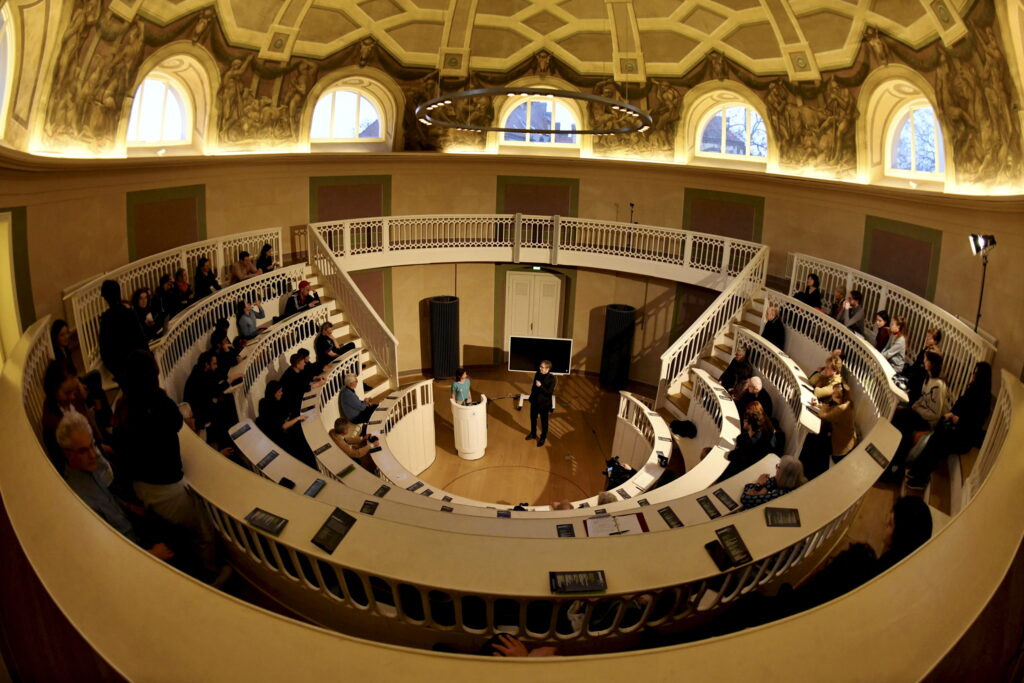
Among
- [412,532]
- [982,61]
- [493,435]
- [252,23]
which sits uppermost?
[252,23]

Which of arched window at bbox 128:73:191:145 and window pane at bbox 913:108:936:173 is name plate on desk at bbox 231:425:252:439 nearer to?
arched window at bbox 128:73:191:145

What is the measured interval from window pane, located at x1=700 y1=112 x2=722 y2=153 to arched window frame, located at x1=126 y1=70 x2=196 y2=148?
1228cm

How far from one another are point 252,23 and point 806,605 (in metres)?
14.4

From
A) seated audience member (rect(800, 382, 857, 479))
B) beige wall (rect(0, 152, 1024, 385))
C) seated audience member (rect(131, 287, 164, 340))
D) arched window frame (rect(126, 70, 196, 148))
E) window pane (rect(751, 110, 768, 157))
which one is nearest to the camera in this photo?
seated audience member (rect(800, 382, 857, 479))

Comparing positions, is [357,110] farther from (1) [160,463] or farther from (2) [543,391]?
(1) [160,463]

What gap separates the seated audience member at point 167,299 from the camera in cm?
1053

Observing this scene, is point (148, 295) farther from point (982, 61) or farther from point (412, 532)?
point (982, 61)

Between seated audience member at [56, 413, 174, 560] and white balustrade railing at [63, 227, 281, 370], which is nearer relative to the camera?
seated audience member at [56, 413, 174, 560]

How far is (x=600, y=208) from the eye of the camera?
18.4 m

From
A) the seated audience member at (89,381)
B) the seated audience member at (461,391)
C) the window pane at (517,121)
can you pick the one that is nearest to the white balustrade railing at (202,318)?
the seated audience member at (89,381)

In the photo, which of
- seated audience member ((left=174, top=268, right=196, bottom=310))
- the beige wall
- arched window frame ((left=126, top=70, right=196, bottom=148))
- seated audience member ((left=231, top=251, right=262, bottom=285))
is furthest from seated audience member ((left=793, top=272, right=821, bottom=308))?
arched window frame ((left=126, top=70, right=196, bottom=148))

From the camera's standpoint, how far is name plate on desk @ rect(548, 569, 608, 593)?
351 cm

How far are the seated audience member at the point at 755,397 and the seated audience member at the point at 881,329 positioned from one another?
7.62ft

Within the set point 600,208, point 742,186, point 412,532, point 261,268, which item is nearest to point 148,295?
point 261,268
